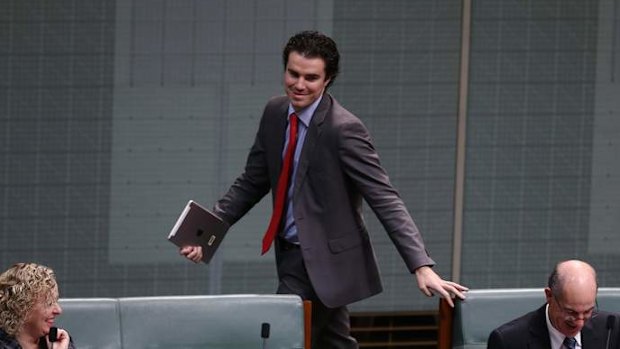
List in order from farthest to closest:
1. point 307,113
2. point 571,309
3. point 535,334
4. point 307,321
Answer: point 307,113 < point 307,321 < point 535,334 < point 571,309

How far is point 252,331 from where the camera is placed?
19.3ft

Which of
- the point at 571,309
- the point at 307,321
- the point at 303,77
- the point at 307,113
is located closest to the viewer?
the point at 571,309

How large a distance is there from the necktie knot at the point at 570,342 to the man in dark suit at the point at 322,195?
33.4 inches

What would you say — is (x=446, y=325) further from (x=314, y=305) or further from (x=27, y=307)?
(x=27, y=307)

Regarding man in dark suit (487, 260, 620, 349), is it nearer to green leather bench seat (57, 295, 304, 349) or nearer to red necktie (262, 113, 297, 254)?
green leather bench seat (57, 295, 304, 349)

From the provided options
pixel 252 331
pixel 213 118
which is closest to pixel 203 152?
pixel 213 118

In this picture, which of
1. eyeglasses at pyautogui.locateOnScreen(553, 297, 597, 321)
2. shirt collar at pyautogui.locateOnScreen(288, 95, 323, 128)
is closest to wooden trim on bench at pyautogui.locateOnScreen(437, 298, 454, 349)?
eyeglasses at pyautogui.locateOnScreen(553, 297, 597, 321)

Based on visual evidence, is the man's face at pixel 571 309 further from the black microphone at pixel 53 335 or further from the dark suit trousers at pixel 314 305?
Answer: the black microphone at pixel 53 335

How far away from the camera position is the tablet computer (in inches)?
255

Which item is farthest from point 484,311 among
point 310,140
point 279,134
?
point 279,134

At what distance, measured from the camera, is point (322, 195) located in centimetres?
645

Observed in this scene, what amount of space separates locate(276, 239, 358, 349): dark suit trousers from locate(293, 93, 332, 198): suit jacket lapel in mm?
265

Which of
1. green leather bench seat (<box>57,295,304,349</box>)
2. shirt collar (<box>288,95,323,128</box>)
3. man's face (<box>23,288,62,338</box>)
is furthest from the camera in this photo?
shirt collar (<box>288,95,323,128</box>)

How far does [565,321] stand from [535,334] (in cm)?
13
